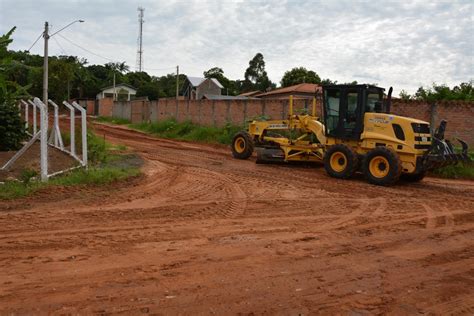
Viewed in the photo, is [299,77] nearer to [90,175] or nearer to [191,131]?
[191,131]

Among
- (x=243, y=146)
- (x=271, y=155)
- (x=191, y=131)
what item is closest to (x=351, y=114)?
(x=271, y=155)

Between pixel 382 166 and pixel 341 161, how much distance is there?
51.1 inches

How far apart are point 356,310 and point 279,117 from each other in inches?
697

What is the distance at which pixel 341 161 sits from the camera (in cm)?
1289

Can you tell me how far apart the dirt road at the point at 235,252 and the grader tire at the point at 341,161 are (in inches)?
80.1

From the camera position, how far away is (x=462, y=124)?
15.4 metres


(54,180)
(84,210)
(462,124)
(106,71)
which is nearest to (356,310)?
(84,210)

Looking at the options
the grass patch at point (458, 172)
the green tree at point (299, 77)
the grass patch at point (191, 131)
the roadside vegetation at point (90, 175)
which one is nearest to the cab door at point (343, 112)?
the grass patch at point (458, 172)

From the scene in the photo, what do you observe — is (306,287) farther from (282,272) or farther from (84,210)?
(84,210)

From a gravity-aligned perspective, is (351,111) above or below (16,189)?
above

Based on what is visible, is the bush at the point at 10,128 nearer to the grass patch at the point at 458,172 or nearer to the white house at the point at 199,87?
the grass patch at the point at 458,172

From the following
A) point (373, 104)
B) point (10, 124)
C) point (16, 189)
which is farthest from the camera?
point (10, 124)

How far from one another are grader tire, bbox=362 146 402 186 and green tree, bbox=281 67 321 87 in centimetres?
5265

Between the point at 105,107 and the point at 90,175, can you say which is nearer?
the point at 90,175
